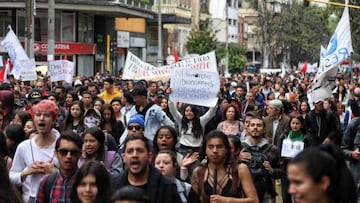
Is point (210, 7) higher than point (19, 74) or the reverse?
higher

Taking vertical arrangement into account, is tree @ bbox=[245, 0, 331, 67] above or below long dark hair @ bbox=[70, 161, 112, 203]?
above

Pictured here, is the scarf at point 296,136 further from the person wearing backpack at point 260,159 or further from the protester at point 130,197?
the protester at point 130,197

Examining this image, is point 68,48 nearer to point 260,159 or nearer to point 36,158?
point 260,159

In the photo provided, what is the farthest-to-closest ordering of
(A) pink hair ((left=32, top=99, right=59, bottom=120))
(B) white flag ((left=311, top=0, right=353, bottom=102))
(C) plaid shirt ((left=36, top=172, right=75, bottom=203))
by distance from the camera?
(B) white flag ((left=311, top=0, right=353, bottom=102)), (A) pink hair ((left=32, top=99, right=59, bottom=120)), (C) plaid shirt ((left=36, top=172, right=75, bottom=203))

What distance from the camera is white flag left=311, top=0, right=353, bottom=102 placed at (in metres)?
15.0

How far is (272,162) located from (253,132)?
38cm

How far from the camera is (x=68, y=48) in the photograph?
46.6 meters

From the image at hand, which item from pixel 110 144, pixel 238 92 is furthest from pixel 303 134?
pixel 238 92

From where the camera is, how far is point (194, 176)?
270 inches

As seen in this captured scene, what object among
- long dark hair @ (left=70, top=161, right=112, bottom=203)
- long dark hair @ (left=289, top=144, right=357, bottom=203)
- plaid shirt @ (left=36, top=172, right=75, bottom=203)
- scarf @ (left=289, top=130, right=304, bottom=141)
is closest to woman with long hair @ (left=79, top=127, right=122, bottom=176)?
plaid shirt @ (left=36, top=172, right=75, bottom=203)

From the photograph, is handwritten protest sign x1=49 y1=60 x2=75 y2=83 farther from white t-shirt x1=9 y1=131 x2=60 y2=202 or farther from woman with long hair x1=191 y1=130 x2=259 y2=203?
woman with long hair x1=191 y1=130 x2=259 y2=203

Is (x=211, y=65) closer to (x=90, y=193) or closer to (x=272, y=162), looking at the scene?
(x=272, y=162)

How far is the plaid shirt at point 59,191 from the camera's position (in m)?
6.16

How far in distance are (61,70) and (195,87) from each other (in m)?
8.47
